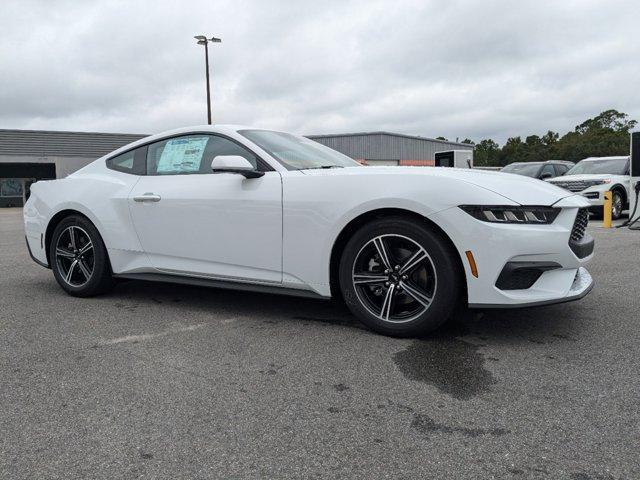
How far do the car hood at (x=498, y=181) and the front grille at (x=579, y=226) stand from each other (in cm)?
14

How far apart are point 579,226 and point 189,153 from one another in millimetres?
2841

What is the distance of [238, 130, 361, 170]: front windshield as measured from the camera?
399cm

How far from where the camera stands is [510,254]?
311cm

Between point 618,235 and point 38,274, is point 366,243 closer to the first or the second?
→ point 38,274

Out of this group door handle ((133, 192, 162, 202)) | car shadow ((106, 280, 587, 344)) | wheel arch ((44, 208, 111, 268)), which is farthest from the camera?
wheel arch ((44, 208, 111, 268))

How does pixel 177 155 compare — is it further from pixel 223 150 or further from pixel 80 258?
pixel 80 258

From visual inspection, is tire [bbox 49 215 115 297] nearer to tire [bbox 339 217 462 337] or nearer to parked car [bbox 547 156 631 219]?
tire [bbox 339 217 462 337]

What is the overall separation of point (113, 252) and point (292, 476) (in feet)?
10.4

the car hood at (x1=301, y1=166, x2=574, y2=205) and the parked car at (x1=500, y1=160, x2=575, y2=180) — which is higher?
the parked car at (x1=500, y1=160, x2=575, y2=180)

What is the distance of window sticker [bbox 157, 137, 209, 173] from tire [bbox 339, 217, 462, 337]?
1.50m

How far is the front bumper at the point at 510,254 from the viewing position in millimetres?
3107

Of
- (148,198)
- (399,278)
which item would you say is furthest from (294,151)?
(399,278)

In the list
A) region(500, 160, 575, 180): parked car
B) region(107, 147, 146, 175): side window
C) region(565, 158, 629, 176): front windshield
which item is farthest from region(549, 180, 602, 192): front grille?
region(107, 147, 146, 175): side window

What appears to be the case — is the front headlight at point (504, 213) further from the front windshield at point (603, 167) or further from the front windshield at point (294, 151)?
the front windshield at point (603, 167)
